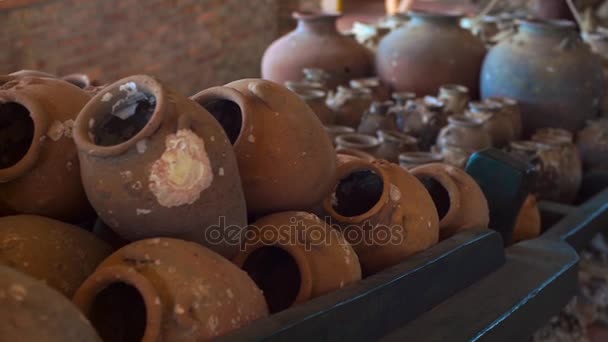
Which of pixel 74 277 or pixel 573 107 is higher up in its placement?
pixel 74 277

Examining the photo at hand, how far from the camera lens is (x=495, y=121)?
8.40 feet

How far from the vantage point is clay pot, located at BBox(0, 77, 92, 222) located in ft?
3.68

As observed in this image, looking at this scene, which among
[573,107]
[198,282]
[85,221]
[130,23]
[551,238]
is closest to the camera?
[198,282]

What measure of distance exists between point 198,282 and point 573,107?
224 cm

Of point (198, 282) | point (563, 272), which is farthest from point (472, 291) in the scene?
point (198, 282)

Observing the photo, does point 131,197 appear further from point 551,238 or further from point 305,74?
point 305,74

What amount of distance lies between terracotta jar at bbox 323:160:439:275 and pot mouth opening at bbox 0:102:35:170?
0.55 m

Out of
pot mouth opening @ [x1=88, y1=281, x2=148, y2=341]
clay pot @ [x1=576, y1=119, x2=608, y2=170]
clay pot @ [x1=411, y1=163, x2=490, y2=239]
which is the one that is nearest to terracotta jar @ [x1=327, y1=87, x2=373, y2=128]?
clay pot @ [x1=576, y1=119, x2=608, y2=170]

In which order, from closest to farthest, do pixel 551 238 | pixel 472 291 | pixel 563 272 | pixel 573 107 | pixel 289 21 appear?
pixel 472 291
pixel 563 272
pixel 551 238
pixel 573 107
pixel 289 21

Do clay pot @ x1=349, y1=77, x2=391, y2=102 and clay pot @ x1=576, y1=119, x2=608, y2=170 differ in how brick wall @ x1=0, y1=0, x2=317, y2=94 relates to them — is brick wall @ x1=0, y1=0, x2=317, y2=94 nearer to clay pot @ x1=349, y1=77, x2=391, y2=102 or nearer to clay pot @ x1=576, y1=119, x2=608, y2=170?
clay pot @ x1=349, y1=77, x2=391, y2=102

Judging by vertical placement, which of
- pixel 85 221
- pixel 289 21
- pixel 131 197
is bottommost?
pixel 289 21

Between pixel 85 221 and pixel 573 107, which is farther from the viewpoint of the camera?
pixel 573 107

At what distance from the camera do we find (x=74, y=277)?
1044 mm

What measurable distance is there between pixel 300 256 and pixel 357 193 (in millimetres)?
345
